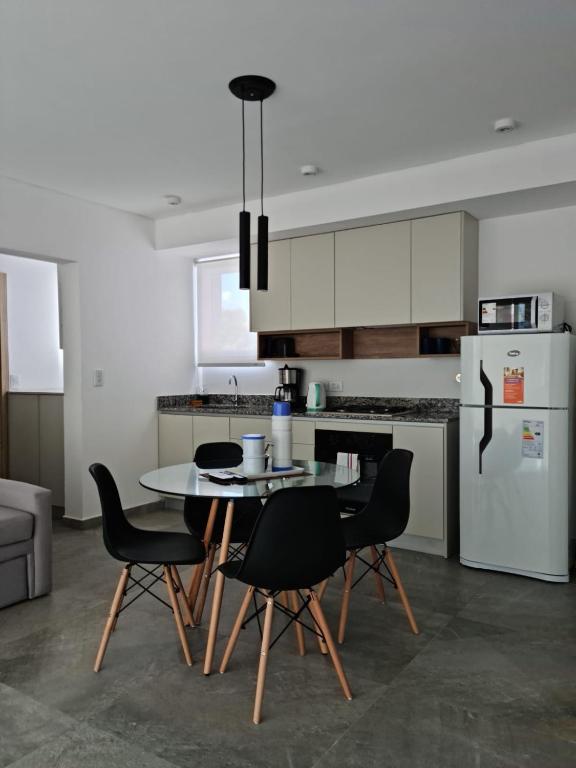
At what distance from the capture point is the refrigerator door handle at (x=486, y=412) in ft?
12.8

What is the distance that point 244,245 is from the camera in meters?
3.09

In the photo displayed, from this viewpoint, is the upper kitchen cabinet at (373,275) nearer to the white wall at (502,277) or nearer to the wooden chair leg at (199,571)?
the white wall at (502,277)

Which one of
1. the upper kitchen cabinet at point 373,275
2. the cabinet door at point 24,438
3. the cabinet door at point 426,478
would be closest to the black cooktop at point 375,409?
the cabinet door at point 426,478

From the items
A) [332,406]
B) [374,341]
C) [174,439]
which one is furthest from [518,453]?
[174,439]

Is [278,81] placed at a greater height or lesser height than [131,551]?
greater

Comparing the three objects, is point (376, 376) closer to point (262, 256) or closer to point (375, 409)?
point (375, 409)

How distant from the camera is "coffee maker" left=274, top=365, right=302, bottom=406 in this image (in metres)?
5.47

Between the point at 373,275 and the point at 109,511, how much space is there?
283 cm

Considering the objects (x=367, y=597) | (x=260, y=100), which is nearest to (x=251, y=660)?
(x=367, y=597)

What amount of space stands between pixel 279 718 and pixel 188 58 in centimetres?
283

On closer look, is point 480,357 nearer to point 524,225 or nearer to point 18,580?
point 524,225

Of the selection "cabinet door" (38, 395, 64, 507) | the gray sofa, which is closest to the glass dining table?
the gray sofa

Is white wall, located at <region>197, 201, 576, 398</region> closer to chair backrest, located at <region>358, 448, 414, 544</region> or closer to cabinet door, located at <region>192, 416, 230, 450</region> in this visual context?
cabinet door, located at <region>192, 416, 230, 450</region>

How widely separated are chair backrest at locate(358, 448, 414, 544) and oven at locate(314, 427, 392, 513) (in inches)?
48.1
